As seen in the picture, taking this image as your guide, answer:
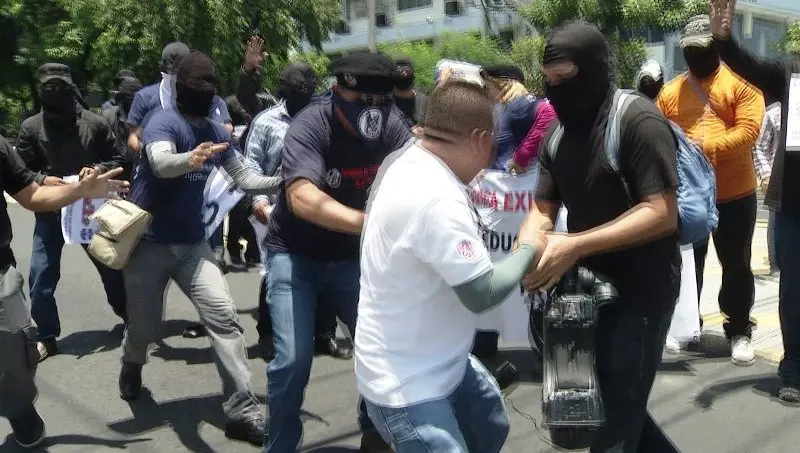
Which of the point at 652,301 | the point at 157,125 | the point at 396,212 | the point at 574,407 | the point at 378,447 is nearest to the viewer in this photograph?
the point at 396,212

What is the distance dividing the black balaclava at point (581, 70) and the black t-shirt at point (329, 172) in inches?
44.6

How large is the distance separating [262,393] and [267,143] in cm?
168

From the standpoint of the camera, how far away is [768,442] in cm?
418

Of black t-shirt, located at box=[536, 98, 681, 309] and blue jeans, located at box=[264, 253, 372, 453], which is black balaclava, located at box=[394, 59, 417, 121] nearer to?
blue jeans, located at box=[264, 253, 372, 453]

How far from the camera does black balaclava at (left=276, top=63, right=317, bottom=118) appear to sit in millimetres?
5645

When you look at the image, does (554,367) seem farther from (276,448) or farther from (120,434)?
(120,434)

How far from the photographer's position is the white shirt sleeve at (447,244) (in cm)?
222

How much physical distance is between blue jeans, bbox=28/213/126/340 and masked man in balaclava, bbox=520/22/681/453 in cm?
398

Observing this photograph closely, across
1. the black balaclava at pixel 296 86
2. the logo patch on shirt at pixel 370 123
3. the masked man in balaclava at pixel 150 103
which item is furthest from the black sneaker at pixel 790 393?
the masked man in balaclava at pixel 150 103

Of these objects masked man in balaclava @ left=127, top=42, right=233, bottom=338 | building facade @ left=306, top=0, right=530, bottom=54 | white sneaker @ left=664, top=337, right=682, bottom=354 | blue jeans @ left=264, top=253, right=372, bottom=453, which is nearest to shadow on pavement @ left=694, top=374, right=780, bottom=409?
white sneaker @ left=664, top=337, right=682, bottom=354

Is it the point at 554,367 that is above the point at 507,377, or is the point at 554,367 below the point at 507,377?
above

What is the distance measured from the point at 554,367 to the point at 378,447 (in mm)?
1615

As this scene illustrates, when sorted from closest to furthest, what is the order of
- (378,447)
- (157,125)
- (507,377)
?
1. (378,447)
2. (157,125)
3. (507,377)

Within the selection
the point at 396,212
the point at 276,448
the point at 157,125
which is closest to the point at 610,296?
the point at 396,212
